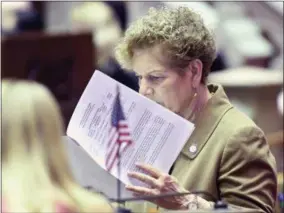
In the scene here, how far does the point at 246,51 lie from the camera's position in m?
11.8

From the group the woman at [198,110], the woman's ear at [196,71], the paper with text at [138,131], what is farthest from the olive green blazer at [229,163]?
the paper with text at [138,131]

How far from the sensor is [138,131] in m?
3.76

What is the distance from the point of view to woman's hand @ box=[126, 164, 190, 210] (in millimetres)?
3605

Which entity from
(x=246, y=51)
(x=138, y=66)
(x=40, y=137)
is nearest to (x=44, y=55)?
(x=246, y=51)

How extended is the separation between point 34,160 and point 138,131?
873 mm

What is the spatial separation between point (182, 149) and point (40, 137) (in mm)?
1178

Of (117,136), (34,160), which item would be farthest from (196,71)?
(34,160)

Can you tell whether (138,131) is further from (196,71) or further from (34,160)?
→ (34,160)

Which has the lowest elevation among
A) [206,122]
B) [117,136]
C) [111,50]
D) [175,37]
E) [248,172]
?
[111,50]

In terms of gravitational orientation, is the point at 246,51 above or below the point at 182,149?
below

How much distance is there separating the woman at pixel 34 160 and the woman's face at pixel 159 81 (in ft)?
3.46

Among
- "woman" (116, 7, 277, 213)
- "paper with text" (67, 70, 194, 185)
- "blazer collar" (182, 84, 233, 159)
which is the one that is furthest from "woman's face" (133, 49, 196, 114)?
"paper with text" (67, 70, 194, 185)

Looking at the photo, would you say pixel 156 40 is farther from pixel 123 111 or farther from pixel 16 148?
pixel 16 148

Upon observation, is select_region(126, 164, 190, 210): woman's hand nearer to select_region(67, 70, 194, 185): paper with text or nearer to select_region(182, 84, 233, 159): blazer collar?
select_region(67, 70, 194, 185): paper with text
